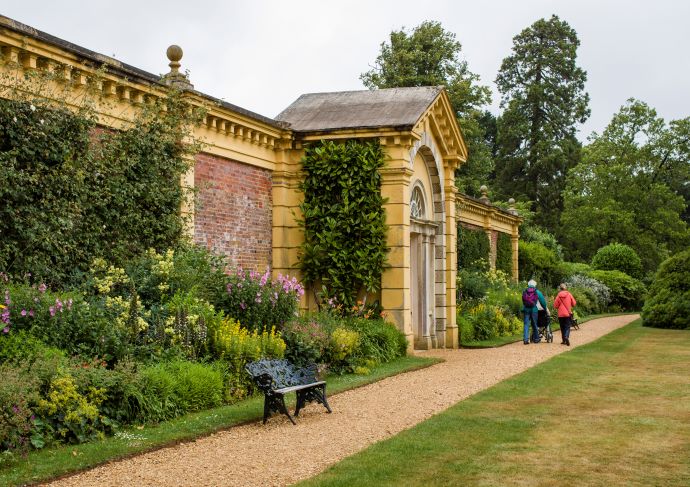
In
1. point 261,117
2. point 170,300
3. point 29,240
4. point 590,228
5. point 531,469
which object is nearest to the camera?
point 531,469

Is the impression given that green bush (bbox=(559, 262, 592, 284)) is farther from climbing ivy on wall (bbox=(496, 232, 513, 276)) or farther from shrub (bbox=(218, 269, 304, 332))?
shrub (bbox=(218, 269, 304, 332))

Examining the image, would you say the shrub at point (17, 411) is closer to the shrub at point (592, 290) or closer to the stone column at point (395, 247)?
the stone column at point (395, 247)

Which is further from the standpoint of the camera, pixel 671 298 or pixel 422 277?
pixel 671 298

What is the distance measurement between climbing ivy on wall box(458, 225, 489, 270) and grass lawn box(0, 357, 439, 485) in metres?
15.9

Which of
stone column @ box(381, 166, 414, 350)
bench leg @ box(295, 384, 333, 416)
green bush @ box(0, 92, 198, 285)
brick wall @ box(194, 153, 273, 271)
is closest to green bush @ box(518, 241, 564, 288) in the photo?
stone column @ box(381, 166, 414, 350)

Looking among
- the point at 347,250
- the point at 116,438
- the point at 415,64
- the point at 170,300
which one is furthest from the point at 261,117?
the point at 415,64

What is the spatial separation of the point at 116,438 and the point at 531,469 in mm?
4011

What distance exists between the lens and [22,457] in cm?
729

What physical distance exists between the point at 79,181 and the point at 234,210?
465 centimetres

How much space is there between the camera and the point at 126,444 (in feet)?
26.2

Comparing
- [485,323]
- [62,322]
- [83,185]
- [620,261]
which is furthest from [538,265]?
[62,322]

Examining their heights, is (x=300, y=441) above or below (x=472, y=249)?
below

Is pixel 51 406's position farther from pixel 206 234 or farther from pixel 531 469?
pixel 206 234

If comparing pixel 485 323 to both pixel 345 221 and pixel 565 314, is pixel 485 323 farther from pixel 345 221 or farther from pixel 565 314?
pixel 345 221
